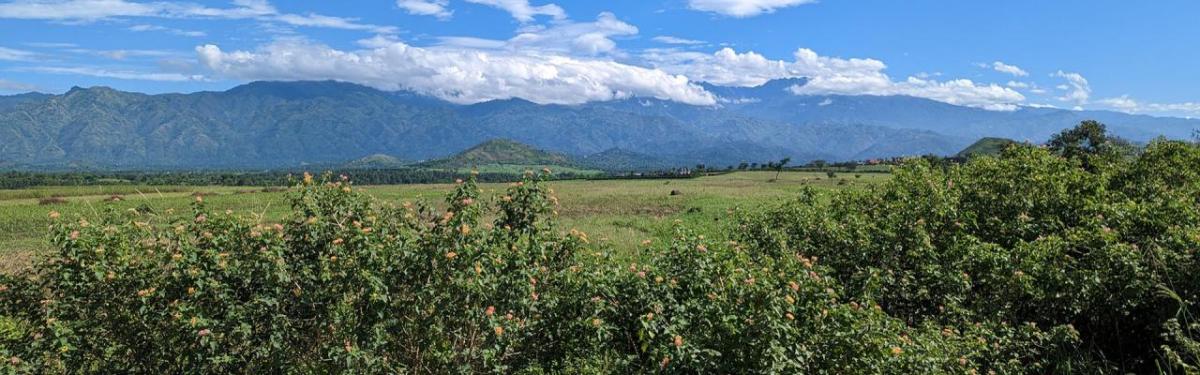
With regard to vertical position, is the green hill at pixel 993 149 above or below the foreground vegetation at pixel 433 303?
above

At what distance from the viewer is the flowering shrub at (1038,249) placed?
995 cm

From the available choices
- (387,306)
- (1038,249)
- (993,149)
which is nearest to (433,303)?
(387,306)

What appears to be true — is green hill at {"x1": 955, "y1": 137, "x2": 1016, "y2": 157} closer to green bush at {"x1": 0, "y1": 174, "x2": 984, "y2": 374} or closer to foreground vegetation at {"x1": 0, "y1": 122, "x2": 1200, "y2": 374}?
foreground vegetation at {"x1": 0, "y1": 122, "x2": 1200, "y2": 374}

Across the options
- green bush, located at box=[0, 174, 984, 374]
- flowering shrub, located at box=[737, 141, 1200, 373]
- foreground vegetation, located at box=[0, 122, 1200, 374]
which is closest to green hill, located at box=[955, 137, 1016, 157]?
flowering shrub, located at box=[737, 141, 1200, 373]

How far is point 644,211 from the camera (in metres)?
53.2

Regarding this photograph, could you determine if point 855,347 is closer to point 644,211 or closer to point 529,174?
point 529,174

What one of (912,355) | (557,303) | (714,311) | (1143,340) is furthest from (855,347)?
(1143,340)

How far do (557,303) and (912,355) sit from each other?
421cm

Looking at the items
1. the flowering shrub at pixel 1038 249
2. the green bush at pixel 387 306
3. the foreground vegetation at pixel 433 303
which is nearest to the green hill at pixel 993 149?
the flowering shrub at pixel 1038 249

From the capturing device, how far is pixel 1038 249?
10.6 m

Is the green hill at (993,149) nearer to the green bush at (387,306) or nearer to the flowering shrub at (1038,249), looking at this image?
the flowering shrub at (1038,249)

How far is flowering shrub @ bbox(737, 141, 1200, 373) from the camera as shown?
995 cm

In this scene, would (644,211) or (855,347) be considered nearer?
(855,347)

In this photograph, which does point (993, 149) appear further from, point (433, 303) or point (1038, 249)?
point (433, 303)
